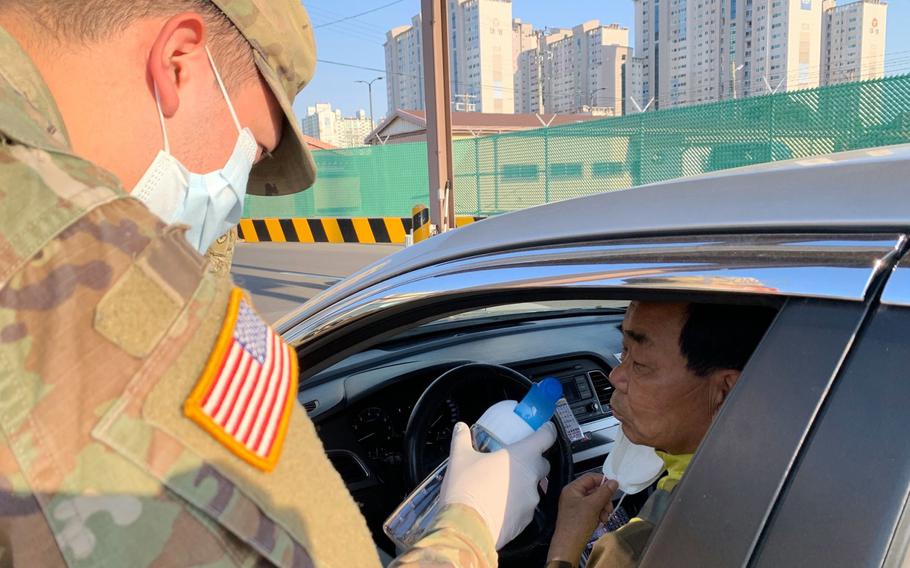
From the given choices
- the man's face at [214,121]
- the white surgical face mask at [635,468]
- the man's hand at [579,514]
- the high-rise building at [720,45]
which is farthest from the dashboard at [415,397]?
the high-rise building at [720,45]

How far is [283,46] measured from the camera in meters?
1.12

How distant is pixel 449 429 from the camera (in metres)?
2.07

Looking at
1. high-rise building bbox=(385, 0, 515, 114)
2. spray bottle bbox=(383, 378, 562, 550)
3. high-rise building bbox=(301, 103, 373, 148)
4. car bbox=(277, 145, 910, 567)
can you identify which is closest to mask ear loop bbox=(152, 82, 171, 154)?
car bbox=(277, 145, 910, 567)

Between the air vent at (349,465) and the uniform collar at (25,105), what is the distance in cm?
142

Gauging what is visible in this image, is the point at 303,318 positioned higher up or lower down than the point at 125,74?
lower down

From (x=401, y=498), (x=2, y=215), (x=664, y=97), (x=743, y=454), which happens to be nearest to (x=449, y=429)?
(x=401, y=498)

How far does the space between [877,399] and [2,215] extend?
0.90 meters

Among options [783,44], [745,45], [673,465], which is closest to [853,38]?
[783,44]

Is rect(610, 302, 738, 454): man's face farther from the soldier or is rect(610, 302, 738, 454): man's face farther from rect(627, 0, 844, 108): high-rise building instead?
rect(627, 0, 844, 108): high-rise building

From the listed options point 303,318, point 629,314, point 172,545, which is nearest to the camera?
point 172,545

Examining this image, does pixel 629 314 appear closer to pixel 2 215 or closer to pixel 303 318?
pixel 303 318

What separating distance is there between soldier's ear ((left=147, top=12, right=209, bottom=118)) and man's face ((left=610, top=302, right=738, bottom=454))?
86 cm

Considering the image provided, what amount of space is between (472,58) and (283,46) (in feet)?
220

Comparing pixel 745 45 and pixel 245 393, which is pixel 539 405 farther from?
pixel 745 45
